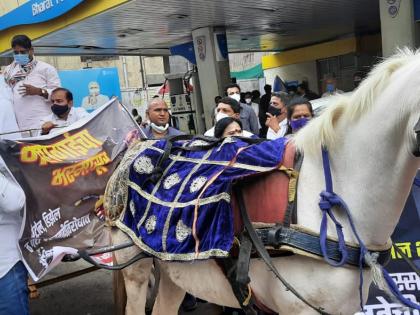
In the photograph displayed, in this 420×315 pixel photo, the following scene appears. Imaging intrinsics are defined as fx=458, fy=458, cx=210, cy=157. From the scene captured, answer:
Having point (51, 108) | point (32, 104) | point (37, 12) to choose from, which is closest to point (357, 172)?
point (51, 108)

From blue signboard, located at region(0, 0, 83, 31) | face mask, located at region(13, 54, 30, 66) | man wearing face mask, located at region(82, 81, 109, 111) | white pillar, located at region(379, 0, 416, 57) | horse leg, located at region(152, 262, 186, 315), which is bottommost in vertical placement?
horse leg, located at region(152, 262, 186, 315)

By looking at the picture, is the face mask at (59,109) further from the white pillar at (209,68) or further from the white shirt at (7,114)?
the white pillar at (209,68)

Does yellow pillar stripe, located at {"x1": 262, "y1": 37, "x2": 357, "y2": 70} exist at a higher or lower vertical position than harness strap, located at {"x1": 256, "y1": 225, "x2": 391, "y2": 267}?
higher

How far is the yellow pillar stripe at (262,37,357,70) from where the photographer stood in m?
15.8

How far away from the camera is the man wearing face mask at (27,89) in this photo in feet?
13.1

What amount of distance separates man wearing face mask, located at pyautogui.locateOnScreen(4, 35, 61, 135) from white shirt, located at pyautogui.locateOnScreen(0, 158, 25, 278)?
1421 mm

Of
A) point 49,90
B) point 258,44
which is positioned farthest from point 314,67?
point 49,90

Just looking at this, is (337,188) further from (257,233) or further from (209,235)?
(209,235)

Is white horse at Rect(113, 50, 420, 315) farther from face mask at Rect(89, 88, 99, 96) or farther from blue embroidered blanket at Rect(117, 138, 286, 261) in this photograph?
face mask at Rect(89, 88, 99, 96)

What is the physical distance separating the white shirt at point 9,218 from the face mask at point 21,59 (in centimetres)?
155

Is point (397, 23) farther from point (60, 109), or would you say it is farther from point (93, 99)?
point (93, 99)

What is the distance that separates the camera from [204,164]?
88.1 inches

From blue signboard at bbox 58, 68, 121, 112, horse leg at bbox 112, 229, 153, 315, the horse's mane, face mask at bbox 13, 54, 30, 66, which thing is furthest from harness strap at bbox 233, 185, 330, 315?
blue signboard at bbox 58, 68, 121, 112

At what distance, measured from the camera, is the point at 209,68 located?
1167 centimetres
